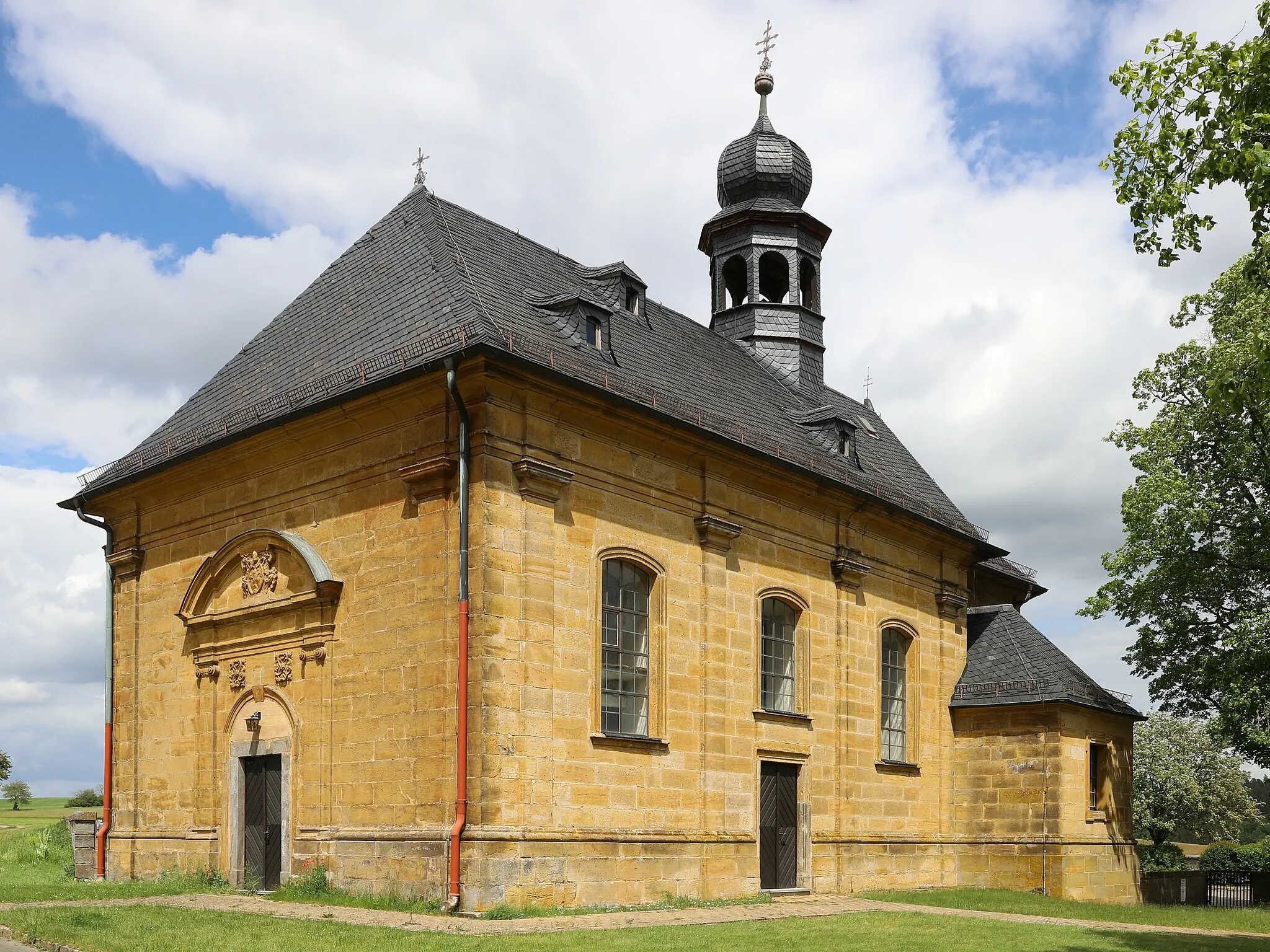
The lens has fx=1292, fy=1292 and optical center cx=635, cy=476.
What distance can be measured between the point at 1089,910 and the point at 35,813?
198 ft

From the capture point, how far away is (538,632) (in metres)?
16.6

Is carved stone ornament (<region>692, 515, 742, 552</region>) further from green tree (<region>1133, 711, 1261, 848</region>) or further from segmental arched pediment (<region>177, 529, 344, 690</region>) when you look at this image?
green tree (<region>1133, 711, 1261, 848</region>)

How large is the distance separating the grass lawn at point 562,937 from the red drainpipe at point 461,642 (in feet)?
5.72

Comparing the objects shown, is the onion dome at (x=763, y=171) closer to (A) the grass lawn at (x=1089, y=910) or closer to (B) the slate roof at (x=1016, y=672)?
(B) the slate roof at (x=1016, y=672)

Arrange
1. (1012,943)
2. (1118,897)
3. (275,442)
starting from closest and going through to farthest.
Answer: (1012,943), (275,442), (1118,897)

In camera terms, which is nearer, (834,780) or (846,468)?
(834,780)

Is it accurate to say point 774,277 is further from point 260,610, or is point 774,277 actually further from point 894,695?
point 260,610

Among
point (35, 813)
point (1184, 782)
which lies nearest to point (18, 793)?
point (35, 813)

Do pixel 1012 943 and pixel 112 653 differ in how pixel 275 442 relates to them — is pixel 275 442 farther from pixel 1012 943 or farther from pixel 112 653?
pixel 1012 943

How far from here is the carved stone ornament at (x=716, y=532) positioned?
19.8 metres

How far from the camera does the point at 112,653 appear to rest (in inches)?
851

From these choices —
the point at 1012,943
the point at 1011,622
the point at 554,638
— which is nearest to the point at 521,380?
the point at 554,638

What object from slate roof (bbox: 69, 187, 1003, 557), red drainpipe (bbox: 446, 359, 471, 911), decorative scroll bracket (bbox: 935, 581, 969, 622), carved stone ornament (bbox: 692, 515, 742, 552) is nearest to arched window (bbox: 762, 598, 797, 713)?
carved stone ornament (bbox: 692, 515, 742, 552)

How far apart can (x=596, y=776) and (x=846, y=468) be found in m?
9.42
